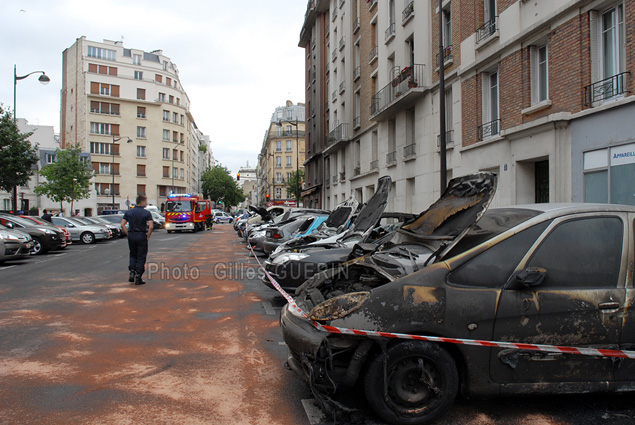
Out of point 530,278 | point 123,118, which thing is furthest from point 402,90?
point 123,118

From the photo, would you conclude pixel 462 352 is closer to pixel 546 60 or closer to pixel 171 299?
pixel 171 299

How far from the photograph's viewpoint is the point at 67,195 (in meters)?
40.3

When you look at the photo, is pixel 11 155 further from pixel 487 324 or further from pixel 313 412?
pixel 487 324

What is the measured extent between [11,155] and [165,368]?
24713 mm

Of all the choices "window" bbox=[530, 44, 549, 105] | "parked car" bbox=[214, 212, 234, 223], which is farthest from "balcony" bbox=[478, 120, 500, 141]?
"parked car" bbox=[214, 212, 234, 223]

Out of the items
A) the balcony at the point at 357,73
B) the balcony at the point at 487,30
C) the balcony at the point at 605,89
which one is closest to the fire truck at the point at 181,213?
the balcony at the point at 357,73

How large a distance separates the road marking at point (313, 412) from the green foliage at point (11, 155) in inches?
1013

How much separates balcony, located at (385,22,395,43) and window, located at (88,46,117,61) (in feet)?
179

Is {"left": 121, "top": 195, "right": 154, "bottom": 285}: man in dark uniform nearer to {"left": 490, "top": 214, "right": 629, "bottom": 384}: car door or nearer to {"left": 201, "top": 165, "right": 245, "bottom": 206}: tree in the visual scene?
{"left": 490, "top": 214, "right": 629, "bottom": 384}: car door

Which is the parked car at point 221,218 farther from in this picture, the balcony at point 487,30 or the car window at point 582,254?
the car window at point 582,254

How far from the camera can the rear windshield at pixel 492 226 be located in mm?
3588

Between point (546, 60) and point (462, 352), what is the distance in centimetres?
1174

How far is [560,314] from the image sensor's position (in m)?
3.29

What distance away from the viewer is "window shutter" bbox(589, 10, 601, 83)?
10680 mm
